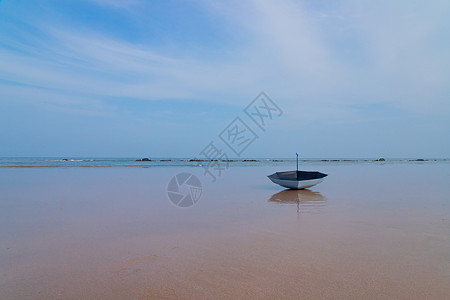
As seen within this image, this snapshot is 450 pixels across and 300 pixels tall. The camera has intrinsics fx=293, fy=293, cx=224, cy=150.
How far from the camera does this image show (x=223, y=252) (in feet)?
15.4

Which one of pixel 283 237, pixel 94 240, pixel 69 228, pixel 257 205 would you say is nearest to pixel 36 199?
pixel 69 228

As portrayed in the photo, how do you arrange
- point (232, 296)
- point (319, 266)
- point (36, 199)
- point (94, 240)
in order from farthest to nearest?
point (36, 199), point (94, 240), point (319, 266), point (232, 296)

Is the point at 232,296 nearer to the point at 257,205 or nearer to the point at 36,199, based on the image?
the point at 257,205

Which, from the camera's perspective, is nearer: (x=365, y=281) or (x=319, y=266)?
(x=365, y=281)

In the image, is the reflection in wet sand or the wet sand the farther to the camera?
the reflection in wet sand

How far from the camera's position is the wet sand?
3447 millimetres

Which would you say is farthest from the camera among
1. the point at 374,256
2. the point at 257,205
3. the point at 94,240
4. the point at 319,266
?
the point at 257,205

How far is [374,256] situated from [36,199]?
9934 millimetres

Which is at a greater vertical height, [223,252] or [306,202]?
[306,202]

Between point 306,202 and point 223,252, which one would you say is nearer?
point 223,252

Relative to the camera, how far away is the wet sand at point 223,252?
345cm

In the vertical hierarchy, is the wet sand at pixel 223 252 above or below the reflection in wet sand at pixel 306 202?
below

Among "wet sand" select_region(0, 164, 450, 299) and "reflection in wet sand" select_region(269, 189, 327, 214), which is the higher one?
"reflection in wet sand" select_region(269, 189, 327, 214)

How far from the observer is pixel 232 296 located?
3273 millimetres
